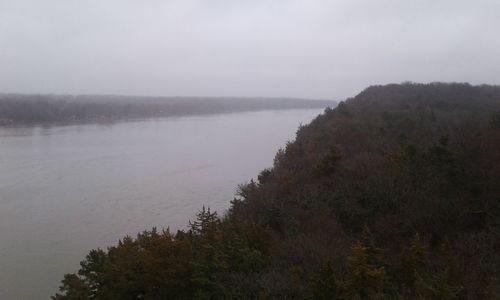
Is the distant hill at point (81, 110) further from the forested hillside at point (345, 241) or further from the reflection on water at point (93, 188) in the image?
the forested hillside at point (345, 241)

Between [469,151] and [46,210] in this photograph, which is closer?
[469,151]

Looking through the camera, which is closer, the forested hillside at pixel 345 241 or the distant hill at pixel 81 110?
the forested hillside at pixel 345 241

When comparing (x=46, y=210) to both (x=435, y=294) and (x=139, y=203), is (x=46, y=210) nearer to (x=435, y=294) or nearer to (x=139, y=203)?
A: (x=139, y=203)

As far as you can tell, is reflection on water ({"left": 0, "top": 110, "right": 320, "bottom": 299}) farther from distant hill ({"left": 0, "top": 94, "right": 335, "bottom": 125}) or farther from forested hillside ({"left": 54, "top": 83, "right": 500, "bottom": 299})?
distant hill ({"left": 0, "top": 94, "right": 335, "bottom": 125})

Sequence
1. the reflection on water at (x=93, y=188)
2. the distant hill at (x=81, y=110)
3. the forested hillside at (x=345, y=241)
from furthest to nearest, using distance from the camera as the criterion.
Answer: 1. the distant hill at (x=81, y=110)
2. the reflection on water at (x=93, y=188)
3. the forested hillside at (x=345, y=241)

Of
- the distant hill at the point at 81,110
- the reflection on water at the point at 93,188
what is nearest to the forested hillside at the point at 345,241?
the reflection on water at the point at 93,188

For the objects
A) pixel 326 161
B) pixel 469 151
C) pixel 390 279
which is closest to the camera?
pixel 390 279

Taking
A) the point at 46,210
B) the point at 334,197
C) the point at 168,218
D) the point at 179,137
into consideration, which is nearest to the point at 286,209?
the point at 334,197

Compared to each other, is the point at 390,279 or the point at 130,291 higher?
the point at 390,279
